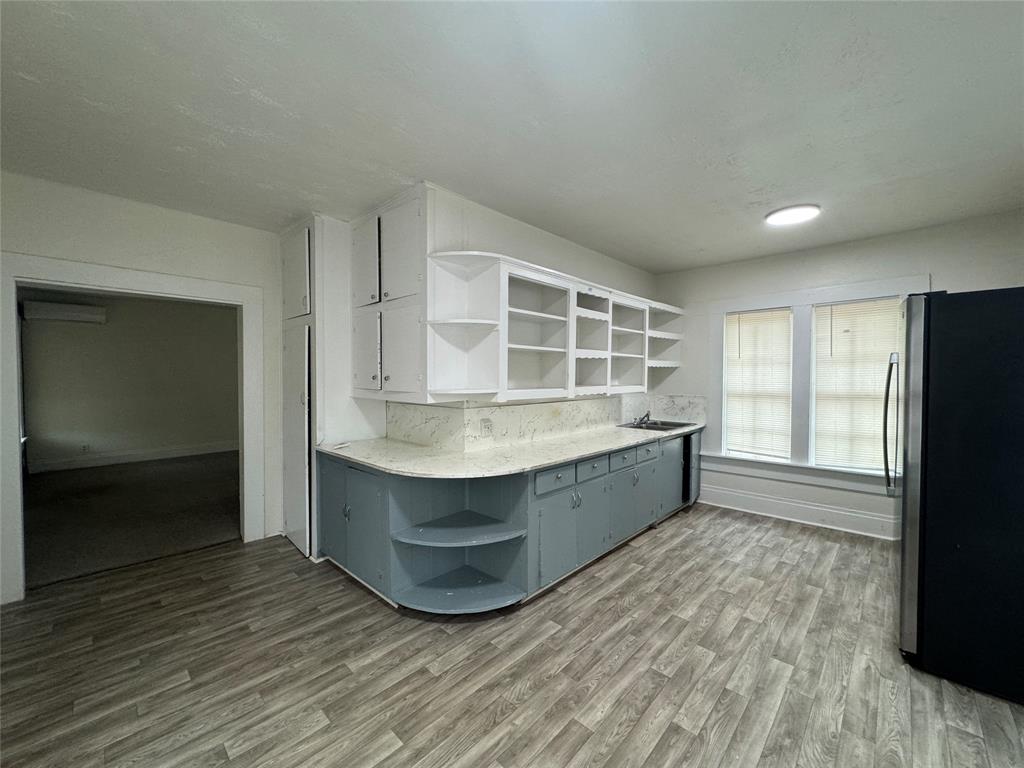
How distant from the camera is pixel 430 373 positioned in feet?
8.70

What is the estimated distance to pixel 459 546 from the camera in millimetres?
2506

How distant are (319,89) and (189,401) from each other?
7.67 meters

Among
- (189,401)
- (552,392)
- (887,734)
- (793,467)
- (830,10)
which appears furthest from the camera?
(189,401)

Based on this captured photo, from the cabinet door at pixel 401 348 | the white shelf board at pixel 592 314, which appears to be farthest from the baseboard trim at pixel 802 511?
the cabinet door at pixel 401 348

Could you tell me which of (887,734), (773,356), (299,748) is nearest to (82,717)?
(299,748)

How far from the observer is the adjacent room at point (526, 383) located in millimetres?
1596

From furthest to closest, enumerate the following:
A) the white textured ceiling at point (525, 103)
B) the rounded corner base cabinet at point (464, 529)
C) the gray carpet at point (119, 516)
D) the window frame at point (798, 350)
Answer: the window frame at point (798, 350)
the gray carpet at point (119, 516)
the rounded corner base cabinet at point (464, 529)
the white textured ceiling at point (525, 103)

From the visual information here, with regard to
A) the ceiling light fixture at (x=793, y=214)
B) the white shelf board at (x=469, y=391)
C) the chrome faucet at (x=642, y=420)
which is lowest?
the chrome faucet at (x=642, y=420)

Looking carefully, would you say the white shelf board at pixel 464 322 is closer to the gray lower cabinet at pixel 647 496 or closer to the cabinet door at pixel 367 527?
the cabinet door at pixel 367 527

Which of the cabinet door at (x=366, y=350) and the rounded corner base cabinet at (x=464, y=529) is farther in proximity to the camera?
the cabinet door at (x=366, y=350)

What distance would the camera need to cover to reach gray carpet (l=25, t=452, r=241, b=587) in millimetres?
3207

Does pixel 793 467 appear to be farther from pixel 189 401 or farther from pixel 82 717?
pixel 189 401

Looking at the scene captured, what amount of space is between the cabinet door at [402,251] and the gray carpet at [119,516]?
2.74m

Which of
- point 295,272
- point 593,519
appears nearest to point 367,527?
point 593,519
